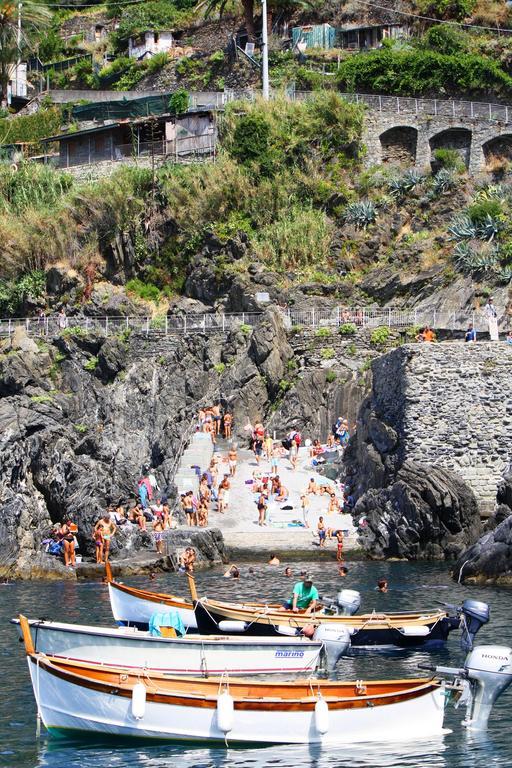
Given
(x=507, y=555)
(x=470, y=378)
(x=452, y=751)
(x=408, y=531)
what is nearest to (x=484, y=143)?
(x=470, y=378)

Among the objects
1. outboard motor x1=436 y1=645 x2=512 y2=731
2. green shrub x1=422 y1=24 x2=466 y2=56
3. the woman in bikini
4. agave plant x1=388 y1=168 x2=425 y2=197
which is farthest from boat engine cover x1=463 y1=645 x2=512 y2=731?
green shrub x1=422 y1=24 x2=466 y2=56

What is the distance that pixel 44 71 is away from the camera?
6819 cm

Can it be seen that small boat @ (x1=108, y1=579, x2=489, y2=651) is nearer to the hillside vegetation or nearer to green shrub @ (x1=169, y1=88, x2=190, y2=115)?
the hillside vegetation

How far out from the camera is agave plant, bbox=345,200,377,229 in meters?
47.8

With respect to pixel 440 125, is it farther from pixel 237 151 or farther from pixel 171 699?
pixel 171 699

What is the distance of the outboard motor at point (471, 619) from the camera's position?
2005cm

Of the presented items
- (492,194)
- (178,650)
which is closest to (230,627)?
(178,650)

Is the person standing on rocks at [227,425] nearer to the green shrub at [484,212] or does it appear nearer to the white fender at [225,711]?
the green shrub at [484,212]

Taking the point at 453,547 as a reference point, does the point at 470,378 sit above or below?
above

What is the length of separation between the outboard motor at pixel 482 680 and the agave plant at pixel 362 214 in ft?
107

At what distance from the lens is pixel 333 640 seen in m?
20.1

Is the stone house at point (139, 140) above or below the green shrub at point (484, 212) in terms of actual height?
above

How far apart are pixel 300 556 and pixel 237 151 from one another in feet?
75.8

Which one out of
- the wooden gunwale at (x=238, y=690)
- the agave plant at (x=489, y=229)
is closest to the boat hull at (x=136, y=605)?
the wooden gunwale at (x=238, y=690)
